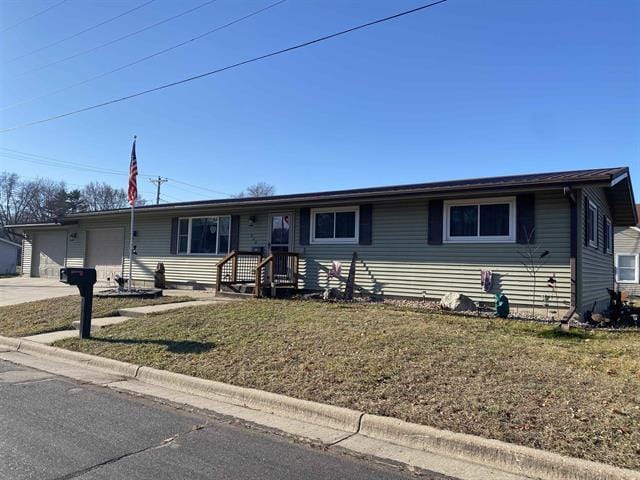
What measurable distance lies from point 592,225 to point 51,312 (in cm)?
1348

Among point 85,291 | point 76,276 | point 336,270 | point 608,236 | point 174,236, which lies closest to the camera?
point 76,276

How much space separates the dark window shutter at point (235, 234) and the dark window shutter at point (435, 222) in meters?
6.58

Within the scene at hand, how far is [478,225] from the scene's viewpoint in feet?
39.3

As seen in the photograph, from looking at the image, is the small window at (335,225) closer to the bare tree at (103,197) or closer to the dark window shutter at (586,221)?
the dark window shutter at (586,221)

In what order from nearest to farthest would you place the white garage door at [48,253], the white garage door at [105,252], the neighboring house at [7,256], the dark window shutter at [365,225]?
the dark window shutter at [365,225], the white garage door at [105,252], the white garage door at [48,253], the neighboring house at [7,256]

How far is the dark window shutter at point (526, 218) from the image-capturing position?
11.2 m

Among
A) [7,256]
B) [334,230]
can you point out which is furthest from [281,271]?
[7,256]

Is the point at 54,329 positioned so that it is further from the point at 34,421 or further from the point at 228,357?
the point at 34,421

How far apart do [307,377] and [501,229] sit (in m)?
7.29

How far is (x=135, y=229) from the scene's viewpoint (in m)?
19.5

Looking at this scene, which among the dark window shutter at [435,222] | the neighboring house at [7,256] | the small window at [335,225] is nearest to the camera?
the dark window shutter at [435,222]

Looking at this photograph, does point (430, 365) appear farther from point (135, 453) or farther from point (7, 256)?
point (7, 256)

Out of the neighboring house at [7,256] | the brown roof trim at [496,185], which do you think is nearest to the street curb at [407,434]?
the brown roof trim at [496,185]

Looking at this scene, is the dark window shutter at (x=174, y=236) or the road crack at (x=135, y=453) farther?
the dark window shutter at (x=174, y=236)
